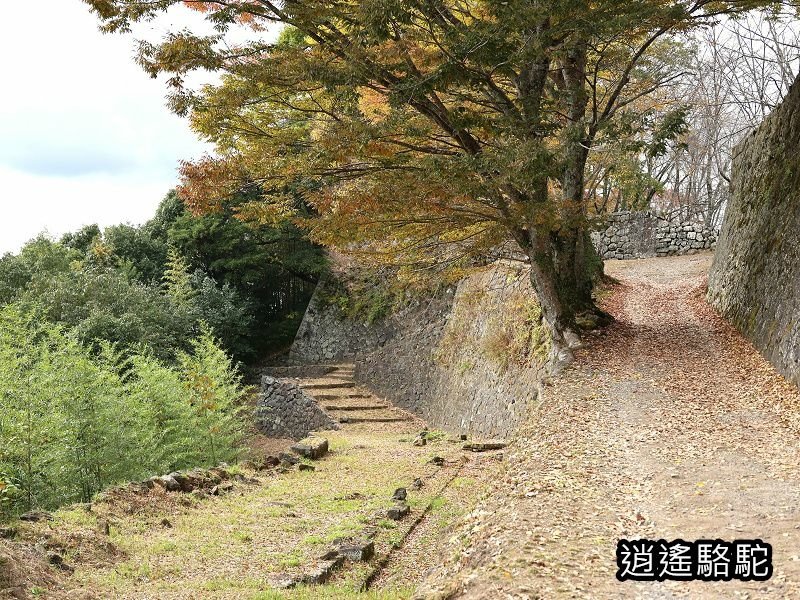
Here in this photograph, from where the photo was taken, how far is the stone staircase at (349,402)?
629 inches

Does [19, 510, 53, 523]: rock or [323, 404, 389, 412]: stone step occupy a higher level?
[19, 510, 53, 523]: rock

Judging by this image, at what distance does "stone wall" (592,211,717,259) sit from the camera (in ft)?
68.1

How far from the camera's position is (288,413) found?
54.9 feet

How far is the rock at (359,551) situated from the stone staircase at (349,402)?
952 centimetres

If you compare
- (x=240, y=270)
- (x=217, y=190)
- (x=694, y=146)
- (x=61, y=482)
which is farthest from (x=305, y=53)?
(x=694, y=146)

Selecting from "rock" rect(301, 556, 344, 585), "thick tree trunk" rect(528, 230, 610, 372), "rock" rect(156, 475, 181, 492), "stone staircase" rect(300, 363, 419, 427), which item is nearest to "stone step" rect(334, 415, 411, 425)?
"stone staircase" rect(300, 363, 419, 427)

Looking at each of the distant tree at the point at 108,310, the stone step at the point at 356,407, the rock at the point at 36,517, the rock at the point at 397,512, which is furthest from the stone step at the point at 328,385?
the rock at the point at 36,517

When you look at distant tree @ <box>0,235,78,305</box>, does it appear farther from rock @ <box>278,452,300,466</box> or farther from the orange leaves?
the orange leaves

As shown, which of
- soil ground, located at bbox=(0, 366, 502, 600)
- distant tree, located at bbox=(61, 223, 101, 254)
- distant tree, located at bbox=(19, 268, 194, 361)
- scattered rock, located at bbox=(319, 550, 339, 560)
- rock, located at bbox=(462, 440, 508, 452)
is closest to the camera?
soil ground, located at bbox=(0, 366, 502, 600)

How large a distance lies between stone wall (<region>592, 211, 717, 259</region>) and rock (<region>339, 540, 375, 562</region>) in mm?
16513

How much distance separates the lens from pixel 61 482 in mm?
8398

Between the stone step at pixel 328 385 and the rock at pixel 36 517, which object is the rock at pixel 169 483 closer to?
the rock at pixel 36 517

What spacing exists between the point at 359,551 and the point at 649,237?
57.8 feet

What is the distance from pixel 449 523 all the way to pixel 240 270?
1480cm
